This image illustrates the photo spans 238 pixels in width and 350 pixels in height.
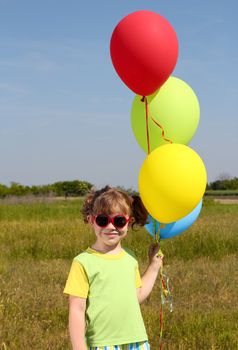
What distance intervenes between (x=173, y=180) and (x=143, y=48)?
76cm

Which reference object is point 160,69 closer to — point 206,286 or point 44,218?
point 206,286

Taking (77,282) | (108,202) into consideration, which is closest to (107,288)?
(77,282)

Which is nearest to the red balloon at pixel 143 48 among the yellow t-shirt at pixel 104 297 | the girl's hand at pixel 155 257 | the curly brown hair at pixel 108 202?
the curly brown hair at pixel 108 202

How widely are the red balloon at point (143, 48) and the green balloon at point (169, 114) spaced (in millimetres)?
172

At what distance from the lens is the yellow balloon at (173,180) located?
2686 mm

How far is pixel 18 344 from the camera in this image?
14.5ft

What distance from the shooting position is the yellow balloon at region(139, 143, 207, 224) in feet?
8.81

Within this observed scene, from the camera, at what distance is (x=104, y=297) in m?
2.55

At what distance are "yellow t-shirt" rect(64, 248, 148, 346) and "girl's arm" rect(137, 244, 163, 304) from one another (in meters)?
0.17

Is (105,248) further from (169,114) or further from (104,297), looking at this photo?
(169,114)

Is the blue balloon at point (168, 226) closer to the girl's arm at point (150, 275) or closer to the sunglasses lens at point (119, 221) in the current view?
the girl's arm at point (150, 275)

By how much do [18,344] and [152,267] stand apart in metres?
2.08

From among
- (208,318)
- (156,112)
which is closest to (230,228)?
(208,318)

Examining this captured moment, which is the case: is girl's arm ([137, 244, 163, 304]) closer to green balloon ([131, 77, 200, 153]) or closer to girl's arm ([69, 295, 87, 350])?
girl's arm ([69, 295, 87, 350])
